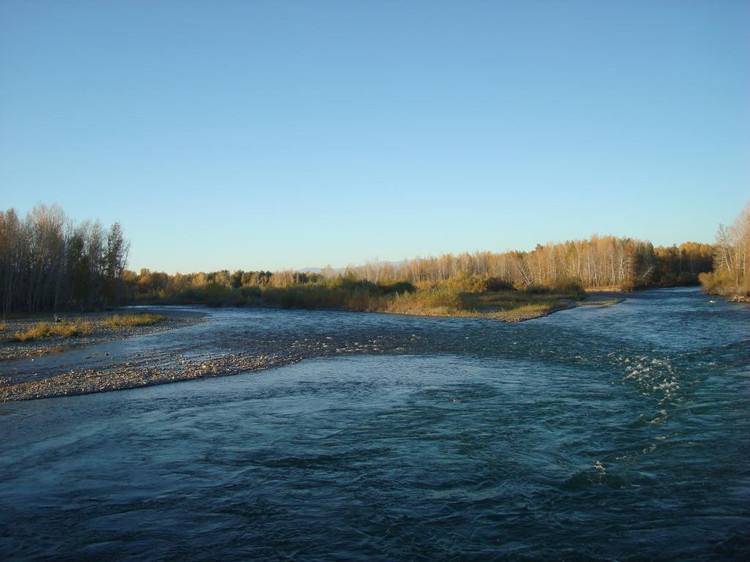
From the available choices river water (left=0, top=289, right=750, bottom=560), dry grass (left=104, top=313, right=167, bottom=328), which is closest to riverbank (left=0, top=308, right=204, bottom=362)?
dry grass (left=104, top=313, right=167, bottom=328)

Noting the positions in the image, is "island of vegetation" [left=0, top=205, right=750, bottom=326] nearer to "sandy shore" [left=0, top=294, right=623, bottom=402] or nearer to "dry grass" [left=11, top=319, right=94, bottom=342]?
"dry grass" [left=11, top=319, right=94, bottom=342]

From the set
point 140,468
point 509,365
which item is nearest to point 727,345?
point 509,365

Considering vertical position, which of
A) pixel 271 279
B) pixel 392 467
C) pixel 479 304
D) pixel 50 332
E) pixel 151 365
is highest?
pixel 271 279

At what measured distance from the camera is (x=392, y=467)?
8.24 m

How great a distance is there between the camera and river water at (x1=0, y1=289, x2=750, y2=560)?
233 inches

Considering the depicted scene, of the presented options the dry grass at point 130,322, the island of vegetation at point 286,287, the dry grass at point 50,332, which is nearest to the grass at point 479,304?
the island of vegetation at point 286,287

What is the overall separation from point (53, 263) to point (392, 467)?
51109 millimetres

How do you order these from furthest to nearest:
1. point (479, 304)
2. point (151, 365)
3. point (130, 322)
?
point (479, 304) → point (130, 322) → point (151, 365)

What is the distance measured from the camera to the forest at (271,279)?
47281mm

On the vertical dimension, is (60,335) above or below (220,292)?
below

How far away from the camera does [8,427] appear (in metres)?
10.9

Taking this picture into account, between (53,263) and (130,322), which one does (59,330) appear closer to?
(130,322)

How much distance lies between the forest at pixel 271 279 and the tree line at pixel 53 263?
8 cm

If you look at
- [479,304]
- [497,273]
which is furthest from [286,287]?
[497,273]
